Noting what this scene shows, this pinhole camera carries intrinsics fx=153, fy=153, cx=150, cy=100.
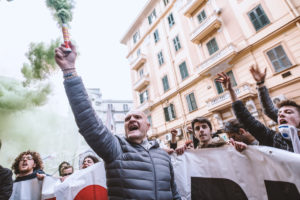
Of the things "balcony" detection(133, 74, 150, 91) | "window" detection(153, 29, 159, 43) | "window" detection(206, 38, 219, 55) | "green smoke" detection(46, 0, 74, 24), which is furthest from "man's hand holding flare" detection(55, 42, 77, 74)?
"window" detection(153, 29, 159, 43)

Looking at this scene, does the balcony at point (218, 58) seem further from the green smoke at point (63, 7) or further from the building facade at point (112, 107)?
the building facade at point (112, 107)

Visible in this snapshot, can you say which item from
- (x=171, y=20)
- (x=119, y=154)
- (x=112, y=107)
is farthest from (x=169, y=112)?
(x=112, y=107)

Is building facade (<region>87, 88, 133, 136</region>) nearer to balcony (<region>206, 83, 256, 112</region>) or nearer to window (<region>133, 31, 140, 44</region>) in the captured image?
window (<region>133, 31, 140, 44</region>)

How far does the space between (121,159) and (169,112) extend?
502 inches

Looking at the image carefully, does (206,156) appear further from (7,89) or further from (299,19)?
(7,89)

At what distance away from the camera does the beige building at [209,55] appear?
27.2 feet

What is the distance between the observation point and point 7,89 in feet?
54.4

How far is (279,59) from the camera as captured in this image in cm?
840

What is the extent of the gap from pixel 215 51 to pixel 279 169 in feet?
36.5

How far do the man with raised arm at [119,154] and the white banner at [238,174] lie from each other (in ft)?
2.36

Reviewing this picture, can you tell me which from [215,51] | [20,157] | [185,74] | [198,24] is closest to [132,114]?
[20,157]

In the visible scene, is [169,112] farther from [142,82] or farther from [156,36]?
[156,36]

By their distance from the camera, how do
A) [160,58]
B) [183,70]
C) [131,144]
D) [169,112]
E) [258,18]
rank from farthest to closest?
[160,58]
[169,112]
[183,70]
[258,18]
[131,144]

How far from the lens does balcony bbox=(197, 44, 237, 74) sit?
9.78m
